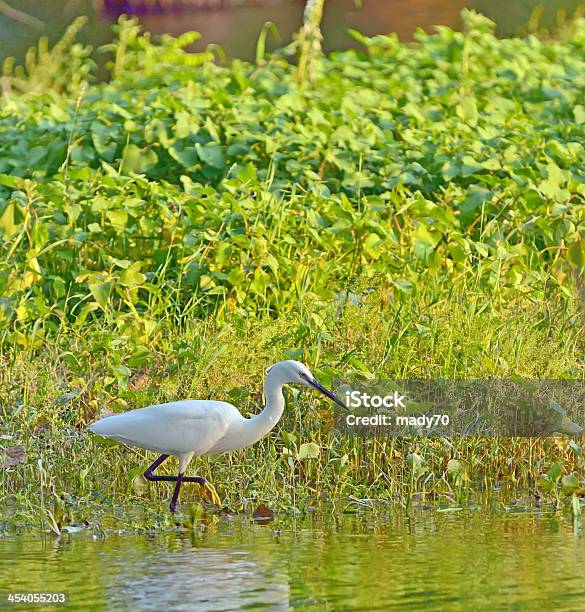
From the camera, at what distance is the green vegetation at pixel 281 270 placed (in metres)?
6.05

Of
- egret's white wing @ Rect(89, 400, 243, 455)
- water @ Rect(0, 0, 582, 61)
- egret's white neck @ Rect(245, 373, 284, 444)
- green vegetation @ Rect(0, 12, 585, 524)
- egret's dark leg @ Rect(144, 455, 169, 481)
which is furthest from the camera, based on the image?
water @ Rect(0, 0, 582, 61)

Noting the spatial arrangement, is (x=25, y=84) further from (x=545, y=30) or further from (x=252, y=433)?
(x=252, y=433)

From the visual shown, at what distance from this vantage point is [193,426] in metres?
5.55

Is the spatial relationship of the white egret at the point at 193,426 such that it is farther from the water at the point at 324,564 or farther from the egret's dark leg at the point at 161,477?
the water at the point at 324,564

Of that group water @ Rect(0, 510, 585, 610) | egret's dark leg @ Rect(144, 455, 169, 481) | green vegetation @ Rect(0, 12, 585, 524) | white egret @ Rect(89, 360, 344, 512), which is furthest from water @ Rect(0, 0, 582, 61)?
water @ Rect(0, 510, 585, 610)

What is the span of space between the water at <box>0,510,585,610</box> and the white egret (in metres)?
0.28

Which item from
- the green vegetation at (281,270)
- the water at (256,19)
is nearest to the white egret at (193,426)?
the green vegetation at (281,270)

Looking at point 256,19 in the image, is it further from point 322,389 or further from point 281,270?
point 322,389

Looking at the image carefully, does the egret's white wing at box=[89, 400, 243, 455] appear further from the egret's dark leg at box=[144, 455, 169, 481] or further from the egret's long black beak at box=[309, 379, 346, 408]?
the egret's long black beak at box=[309, 379, 346, 408]

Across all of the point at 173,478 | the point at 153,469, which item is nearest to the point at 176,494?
the point at 173,478

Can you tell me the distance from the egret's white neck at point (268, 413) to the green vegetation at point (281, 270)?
238mm

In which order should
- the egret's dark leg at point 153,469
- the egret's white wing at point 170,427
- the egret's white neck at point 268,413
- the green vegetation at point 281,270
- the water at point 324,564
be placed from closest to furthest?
the water at point 324,564, the egret's white wing at point 170,427, the egret's white neck at point 268,413, the egret's dark leg at point 153,469, the green vegetation at point 281,270

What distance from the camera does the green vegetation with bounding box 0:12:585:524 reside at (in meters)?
6.05

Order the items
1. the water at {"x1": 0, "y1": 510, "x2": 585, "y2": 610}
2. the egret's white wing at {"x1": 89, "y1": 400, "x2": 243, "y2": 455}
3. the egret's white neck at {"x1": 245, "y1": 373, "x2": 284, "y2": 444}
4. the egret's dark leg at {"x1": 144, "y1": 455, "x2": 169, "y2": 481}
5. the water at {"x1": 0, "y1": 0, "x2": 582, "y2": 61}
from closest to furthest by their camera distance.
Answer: the water at {"x1": 0, "y1": 510, "x2": 585, "y2": 610}, the egret's white wing at {"x1": 89, "y1": 400, "x2": 243, "y2": 455}, the egret's white neck at {"x1": 245, "y1": 373, "x2": 284, "y2": 444}, the egret's dark leg at {"x1": 144, "y1": 455, "x2": 169, "y2": 481}, the water at {"x1": 0, "y1": 0, "x2": 582, "y2": 61}
